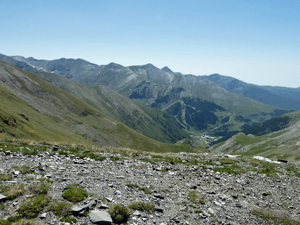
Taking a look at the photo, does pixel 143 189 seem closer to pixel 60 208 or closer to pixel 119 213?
pixel 119 213

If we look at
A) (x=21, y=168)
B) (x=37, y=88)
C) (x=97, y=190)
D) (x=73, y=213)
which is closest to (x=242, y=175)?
(x=97, y=190)

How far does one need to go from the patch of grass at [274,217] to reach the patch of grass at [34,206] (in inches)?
551

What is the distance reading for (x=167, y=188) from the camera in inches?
623

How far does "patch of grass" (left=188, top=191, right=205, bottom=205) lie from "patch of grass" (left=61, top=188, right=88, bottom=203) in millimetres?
7666

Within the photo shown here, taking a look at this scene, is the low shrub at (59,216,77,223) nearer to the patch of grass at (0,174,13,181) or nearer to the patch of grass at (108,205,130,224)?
the patch of grass at (108,205,130,224)

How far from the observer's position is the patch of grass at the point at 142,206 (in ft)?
38.9

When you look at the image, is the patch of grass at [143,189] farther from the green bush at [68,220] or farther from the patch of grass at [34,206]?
the patch of grass at [34,206]

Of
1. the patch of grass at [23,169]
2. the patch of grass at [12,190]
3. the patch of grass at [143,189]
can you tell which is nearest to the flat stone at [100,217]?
the patch of grass at [143,189]

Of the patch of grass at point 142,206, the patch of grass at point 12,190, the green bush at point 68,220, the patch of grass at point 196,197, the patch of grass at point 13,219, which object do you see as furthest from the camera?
the patch of grass at point 196,197

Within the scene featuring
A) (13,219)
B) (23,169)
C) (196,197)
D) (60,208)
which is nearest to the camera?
(13,219)

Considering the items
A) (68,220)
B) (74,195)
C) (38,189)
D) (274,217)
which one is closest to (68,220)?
(68,220)

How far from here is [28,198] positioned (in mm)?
11148

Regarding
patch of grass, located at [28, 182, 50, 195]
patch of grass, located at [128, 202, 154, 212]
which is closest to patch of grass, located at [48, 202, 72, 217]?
patch of grass, located at [28, 182, 50, 195]

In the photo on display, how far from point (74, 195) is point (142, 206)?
4266mm
